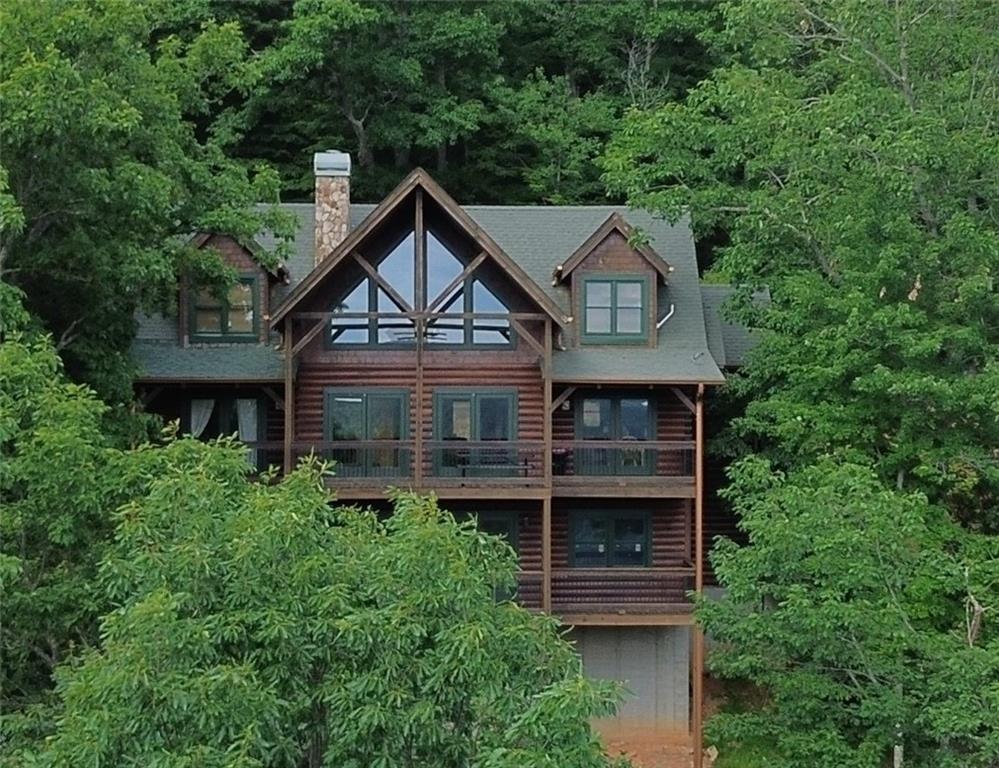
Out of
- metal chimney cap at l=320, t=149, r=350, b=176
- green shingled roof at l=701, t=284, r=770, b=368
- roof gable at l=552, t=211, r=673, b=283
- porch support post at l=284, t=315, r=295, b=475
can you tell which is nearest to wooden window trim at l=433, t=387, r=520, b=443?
roof gable at l=552, t=211, r=673, b=283

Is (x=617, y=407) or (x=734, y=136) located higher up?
(x=734, y=136)

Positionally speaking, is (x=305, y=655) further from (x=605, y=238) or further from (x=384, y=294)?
(x=605, y=238)

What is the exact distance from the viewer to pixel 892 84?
65.0ft

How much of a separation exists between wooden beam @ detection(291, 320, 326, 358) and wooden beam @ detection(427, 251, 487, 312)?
6.63ft

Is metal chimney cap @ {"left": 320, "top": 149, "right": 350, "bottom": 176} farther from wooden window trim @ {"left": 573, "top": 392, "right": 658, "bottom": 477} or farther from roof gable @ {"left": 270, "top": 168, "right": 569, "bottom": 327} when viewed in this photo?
wooden window trim @ {"left": 573, "top": 392, "right": 658, "bottom": 477}

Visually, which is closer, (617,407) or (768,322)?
(768,322)

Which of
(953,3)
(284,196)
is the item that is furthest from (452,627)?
(284,196)

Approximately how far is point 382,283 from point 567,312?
3883 mm

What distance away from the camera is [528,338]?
67.6 ft

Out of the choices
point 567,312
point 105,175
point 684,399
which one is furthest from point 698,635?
point 105,175

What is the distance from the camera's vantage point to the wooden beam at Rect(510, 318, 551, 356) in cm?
2066

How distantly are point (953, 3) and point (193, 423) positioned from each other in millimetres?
15734

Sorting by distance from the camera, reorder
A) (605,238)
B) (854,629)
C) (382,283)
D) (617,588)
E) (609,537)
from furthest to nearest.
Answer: (609,537)
(605,238)
(617,588)
(382,283)
(854,629)

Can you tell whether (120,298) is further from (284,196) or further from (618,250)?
(284,196)
